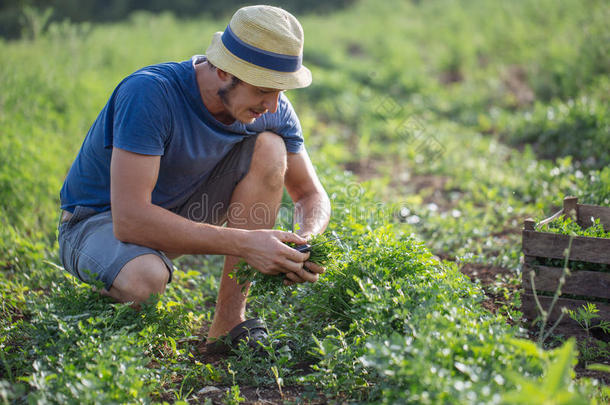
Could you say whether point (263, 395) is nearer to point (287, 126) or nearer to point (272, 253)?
→ point (272, 253)

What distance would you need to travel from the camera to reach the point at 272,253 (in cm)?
245

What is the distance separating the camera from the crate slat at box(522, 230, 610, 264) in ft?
8.70

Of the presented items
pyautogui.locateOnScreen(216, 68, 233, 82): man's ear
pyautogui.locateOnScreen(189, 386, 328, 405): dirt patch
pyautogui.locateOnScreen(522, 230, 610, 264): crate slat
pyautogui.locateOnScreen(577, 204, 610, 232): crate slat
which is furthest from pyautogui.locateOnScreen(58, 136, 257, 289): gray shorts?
pyautogui.locateOnScreen(577, 204, 610, 232): crate slat

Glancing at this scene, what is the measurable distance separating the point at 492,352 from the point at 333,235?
39.8 inches

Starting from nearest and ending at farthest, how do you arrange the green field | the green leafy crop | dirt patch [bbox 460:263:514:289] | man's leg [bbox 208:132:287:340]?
the green field → the green leafy crop → man's leg [bbox 208:132:287:340] → dirt patch [bbox 460:263:514:289]

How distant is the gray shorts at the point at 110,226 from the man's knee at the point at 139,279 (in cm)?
3

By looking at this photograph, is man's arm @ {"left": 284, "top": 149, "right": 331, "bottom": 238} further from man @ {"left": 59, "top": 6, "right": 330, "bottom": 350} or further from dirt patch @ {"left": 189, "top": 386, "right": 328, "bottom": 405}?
dirt patch @ {"left": 189, "top": 386, "right": 328, "bottom": 405}

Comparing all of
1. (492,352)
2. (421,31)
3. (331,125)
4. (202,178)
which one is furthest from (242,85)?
(421,31)

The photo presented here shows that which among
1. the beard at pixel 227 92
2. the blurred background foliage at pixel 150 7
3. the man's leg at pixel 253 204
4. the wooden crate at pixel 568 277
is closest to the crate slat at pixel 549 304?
the wooden crate at pixel 568 277

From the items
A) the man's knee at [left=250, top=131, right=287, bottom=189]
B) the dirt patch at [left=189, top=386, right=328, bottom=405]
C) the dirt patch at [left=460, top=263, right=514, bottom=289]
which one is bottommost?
the dirt patch at [left=189, top=386, right=328, bottom=405]

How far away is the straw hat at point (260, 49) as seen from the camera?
2.49 m

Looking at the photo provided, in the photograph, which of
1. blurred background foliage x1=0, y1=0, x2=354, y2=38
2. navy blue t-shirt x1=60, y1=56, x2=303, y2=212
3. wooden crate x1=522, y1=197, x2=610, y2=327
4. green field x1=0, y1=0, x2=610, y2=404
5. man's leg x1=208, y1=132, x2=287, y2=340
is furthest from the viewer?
blurred background foliage x1=0, y1=0, x2=354, y2=38

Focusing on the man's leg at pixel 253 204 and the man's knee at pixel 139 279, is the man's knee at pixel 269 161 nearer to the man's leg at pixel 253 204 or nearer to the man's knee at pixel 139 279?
the man's leg at pixel 253 204

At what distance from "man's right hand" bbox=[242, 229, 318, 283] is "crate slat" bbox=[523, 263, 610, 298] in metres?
1.19
